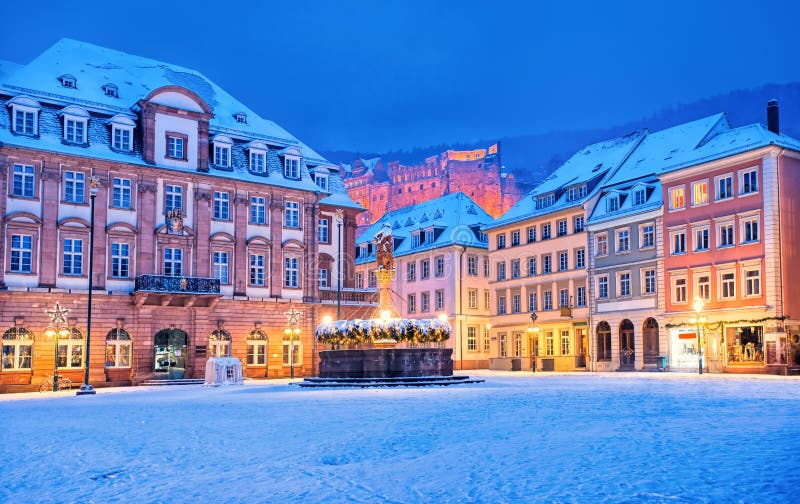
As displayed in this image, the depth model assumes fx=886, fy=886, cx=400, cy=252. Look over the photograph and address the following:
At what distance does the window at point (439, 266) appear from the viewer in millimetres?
76375

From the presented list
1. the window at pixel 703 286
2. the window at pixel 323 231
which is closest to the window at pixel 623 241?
the window at pixel 703 286

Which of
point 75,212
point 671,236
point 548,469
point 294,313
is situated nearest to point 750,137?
point 671,236

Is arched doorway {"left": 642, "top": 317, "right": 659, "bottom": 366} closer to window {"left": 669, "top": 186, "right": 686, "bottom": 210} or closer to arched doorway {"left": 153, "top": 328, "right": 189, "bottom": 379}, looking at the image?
window {"left": 669, "top": 186, "right": 686, "bottom": 210}

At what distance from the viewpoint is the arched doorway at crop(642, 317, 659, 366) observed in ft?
185

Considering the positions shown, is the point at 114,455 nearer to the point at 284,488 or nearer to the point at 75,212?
the point at 284,488

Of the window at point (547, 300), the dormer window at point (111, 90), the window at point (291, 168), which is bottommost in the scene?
the window at point (547, 300)

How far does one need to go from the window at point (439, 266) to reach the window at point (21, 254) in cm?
3841

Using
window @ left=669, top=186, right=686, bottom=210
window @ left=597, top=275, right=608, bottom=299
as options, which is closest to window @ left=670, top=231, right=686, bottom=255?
A: window @ left=669, top=186, right=686, bottom=210

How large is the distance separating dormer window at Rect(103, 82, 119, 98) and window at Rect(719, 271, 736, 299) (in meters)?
36.2

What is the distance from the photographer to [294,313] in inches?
2105

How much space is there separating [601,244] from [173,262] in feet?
95.1

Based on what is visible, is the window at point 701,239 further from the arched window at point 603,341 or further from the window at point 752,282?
the arched window at point 603,341

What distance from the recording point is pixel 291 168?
55844 millimetres

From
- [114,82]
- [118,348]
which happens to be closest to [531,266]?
[118,348]
